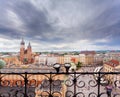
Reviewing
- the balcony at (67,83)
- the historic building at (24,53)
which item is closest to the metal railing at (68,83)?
the balcony at (67,83)

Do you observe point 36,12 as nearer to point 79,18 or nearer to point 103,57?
point 79,18

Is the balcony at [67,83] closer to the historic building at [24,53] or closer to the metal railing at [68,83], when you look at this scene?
the metal railing at [68,83]

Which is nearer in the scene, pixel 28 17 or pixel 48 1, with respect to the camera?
pixel 48 1

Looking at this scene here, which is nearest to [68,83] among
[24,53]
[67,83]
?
[67,83]

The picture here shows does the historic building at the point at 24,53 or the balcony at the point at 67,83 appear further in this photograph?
the historic building at the point at 24,53

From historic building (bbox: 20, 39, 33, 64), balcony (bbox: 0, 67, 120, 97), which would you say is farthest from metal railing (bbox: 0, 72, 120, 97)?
historic building (bbox: 20, 39, 33, 64)

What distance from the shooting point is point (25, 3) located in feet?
12.7

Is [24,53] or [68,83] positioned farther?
[24,53]

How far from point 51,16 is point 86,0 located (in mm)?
1284

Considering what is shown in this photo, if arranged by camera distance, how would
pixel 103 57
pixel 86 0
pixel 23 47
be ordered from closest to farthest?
1. pixel 86 0
2. pixel 23 47
3. pixel 103 57

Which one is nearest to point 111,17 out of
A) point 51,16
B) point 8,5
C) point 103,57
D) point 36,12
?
point 51,16

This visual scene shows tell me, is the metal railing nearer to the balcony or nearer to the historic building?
the balcony

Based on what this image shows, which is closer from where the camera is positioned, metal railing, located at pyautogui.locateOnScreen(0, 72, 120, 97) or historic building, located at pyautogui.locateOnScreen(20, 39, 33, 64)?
metal railing, located at pyautogui.locateOnScreen(0, 72, 120, 97)

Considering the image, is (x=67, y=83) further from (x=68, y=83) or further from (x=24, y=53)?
(x=24, y=53)
